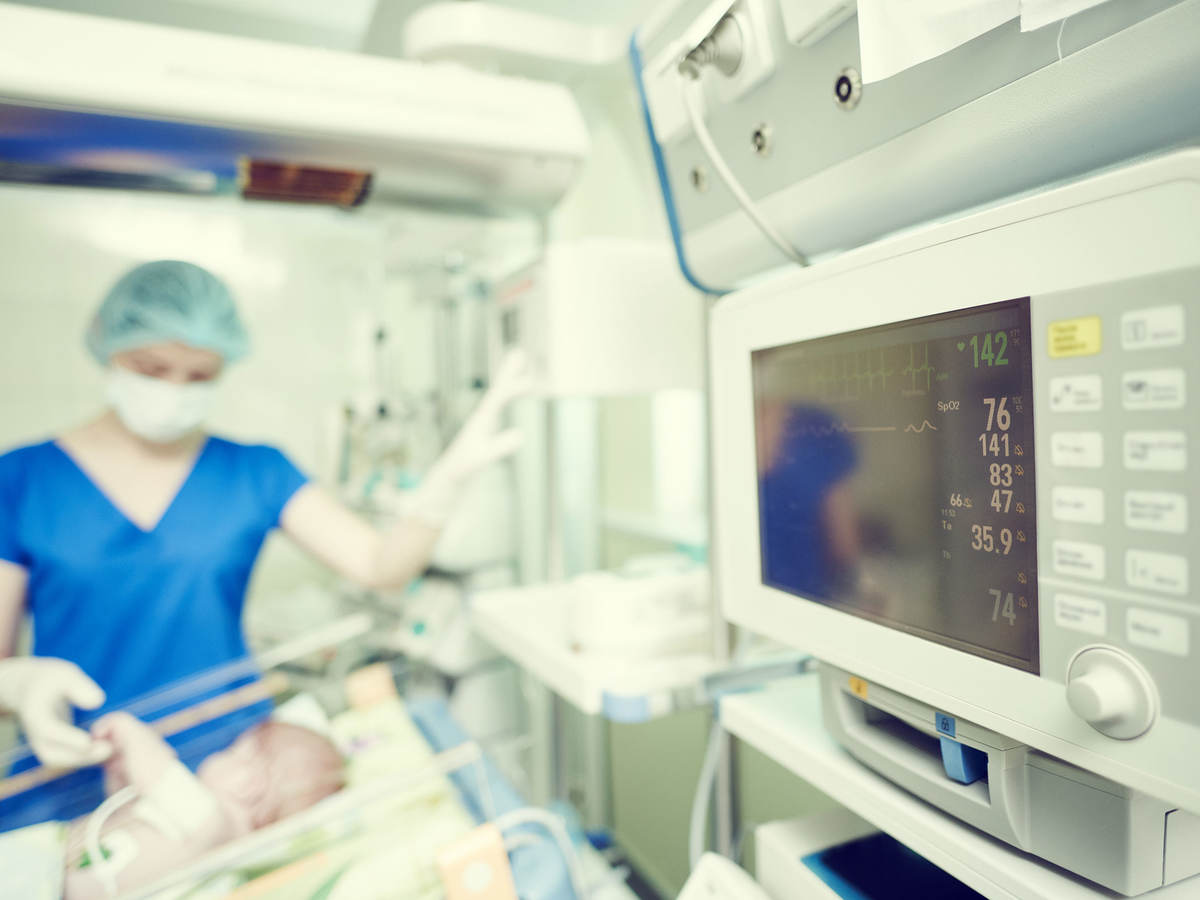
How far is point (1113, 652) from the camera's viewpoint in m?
0.36

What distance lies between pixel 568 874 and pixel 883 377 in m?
0.69

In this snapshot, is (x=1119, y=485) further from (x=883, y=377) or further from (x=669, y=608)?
(x=669, y=608)

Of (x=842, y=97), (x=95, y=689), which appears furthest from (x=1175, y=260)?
(x=95, y=689)

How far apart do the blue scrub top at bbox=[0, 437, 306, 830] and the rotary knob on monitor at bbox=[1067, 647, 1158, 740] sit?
1.08 metres

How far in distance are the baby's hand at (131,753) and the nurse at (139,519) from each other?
71mm

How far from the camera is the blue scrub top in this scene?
111 cm

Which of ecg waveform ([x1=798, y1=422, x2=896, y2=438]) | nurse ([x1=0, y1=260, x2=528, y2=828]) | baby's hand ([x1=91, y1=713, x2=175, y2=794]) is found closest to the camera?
ecg waveform ([x1=798, y1=422, x2=896, y2=438])

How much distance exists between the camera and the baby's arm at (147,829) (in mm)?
736

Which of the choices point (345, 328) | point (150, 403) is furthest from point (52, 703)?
point (345, 328)

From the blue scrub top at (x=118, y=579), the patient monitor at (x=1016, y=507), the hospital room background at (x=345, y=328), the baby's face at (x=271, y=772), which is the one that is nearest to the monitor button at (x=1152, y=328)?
the patient monitor at (x=1016, y=507)

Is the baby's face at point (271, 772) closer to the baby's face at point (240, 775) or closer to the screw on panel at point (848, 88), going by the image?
the baby's face at point (240, 775)

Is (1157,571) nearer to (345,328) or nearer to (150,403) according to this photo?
(150,403)

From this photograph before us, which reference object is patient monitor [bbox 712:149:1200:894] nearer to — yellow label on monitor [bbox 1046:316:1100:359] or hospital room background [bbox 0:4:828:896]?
yellow label on monitor [bbox 1046:316:1100:359]

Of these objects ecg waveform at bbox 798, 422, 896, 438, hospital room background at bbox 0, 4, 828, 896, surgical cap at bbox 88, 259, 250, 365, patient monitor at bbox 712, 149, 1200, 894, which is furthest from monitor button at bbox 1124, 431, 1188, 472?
surgical cap at bbox 88, 259, 250, 365
